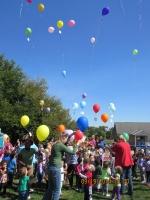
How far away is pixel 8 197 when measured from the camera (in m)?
10.3

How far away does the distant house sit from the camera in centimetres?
6309

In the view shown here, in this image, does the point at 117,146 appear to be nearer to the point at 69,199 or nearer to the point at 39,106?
the point at 69,199

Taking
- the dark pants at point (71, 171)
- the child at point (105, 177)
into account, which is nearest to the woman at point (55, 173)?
the child at point (105, 177)

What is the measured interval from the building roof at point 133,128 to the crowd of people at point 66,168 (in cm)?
5066

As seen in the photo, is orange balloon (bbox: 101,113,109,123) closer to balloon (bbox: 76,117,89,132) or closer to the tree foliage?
balloon (bbox: 76,117,89,132)

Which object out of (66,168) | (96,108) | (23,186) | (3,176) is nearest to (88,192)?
(23,186)

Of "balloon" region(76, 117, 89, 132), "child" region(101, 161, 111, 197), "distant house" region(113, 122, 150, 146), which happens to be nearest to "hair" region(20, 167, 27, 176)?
"balloon" region(76, 117, 89, 132)

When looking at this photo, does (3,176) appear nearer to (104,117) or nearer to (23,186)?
(23,186)

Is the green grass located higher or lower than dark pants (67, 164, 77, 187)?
lower

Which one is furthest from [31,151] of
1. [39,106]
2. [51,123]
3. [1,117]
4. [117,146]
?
[51,123]

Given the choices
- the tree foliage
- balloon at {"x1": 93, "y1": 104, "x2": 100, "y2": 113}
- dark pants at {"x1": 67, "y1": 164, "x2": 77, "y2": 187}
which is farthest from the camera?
the tree foliage

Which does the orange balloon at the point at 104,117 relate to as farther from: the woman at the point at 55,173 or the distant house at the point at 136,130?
the distant house at the point at 136,130

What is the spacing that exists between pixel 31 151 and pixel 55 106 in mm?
38621

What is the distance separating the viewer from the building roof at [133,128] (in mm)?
66062
